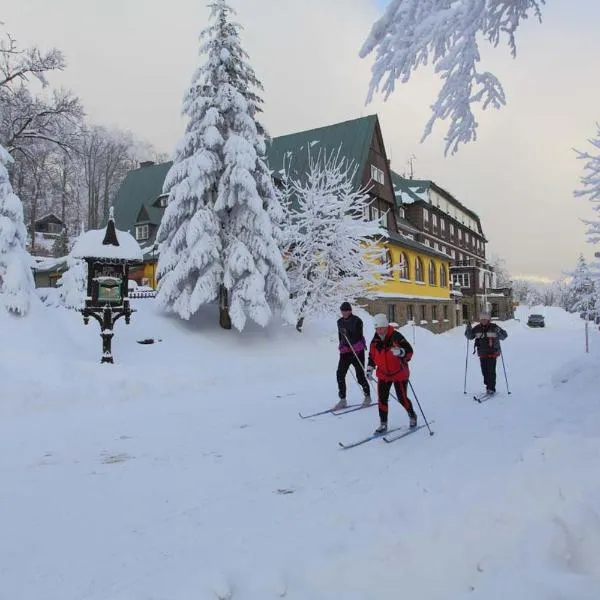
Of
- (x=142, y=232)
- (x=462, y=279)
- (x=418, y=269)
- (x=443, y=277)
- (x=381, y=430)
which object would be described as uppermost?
(x=142, y=232)

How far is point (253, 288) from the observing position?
15906 mm

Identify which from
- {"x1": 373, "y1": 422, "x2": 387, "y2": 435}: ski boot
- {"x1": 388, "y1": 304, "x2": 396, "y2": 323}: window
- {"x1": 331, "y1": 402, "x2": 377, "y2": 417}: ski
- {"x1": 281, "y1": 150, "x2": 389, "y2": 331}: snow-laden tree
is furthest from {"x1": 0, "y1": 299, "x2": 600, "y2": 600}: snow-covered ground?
{"x1": 388, "y1": 304, "x2": 396, "y2": 323}: window

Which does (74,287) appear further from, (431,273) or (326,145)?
(431,273)

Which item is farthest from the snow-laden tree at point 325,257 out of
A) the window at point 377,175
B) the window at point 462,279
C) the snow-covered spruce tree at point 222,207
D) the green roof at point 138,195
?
the window at point 462,279

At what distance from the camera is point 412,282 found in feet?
112

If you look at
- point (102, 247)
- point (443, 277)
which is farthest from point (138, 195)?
point (102, 247)

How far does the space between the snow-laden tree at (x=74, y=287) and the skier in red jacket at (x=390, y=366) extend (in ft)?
43.4

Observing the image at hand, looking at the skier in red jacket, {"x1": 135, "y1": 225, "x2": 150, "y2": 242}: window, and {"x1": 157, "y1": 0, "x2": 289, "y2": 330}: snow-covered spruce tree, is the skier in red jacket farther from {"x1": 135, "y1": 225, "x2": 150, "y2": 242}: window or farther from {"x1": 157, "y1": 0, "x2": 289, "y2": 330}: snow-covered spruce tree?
{"x1": 135, "y1": 225, "x2": 150, "y2": 242}: window

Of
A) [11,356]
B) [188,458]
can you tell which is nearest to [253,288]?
[11,356]

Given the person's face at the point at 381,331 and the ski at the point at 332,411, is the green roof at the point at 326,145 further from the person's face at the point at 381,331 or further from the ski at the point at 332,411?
the person's face at the point at 381,331

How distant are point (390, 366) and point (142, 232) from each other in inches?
1256

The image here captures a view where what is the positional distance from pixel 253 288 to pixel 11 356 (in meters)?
7.40

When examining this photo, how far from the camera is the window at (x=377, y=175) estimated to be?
3202 cm

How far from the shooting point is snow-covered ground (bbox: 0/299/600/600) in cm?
305
